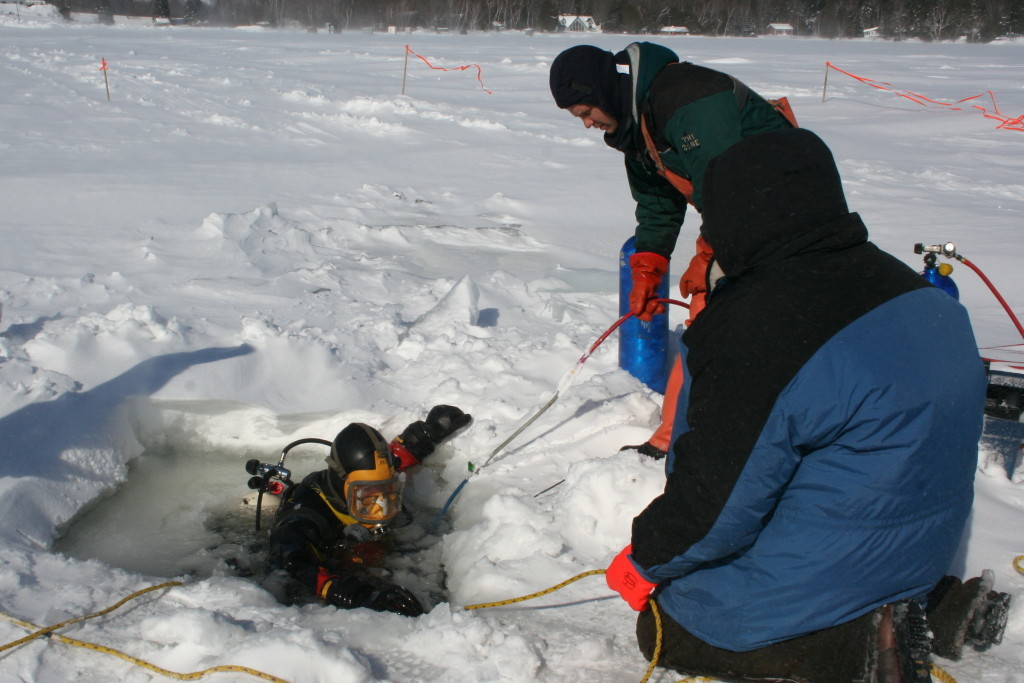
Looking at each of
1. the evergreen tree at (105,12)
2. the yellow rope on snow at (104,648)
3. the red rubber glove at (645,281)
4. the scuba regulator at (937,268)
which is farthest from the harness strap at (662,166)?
the evergreen tree at (105,12)

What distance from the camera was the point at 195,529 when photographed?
11.9ft

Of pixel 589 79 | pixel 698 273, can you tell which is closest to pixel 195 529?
pixel 698 273

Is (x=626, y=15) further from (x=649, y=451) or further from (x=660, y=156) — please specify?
(x=649, y=451)

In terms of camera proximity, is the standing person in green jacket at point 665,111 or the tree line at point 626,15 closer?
the standing person in green jacket at point 665,111

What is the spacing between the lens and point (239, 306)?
5125mm

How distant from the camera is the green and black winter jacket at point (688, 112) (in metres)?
2.75

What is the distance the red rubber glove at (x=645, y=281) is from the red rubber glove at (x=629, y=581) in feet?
5.37

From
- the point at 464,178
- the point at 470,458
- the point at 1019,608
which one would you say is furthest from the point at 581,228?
the point at 1019,608

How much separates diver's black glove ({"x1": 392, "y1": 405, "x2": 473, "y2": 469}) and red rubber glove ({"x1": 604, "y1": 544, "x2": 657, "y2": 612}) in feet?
6.61

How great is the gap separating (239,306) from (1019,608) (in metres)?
4.31

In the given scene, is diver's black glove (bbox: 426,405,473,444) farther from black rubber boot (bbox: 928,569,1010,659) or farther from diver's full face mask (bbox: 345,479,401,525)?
A: black rubber boot (bbox: 928,569,1010,659)

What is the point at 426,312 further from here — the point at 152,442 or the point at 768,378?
the point at 768,378

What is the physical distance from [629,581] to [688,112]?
1.60m

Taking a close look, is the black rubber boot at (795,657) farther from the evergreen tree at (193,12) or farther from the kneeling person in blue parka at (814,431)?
the evergreen tree at (193,12)
